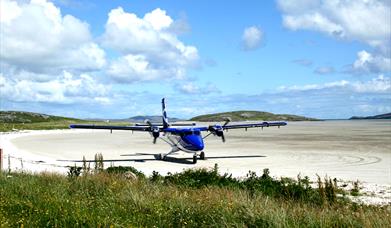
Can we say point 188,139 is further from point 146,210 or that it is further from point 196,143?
point 146,210

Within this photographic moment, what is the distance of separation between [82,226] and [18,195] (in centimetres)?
428

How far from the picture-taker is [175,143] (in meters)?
34.0

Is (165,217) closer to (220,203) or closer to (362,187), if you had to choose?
(220,203)

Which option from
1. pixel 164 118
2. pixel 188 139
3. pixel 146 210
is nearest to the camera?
pixel 146 210

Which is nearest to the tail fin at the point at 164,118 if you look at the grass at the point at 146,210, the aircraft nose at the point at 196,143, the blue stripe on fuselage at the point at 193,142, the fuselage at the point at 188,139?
the fuselage at the point at 188,139

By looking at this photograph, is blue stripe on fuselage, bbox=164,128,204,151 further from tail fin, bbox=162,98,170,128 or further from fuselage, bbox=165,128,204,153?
tail fin, bbox=162,98,170,128

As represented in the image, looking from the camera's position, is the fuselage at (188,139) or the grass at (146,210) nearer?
the grass at (146,210)

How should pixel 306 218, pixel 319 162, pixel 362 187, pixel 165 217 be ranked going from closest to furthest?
pixel 306 218 < pixel 165 217 < pixel 362 187 < pixel 319 162

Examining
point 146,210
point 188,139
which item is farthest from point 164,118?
point 146,210

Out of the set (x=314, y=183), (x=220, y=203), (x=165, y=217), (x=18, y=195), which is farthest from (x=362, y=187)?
(x=18, y=195)

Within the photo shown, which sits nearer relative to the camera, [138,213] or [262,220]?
[262,220]

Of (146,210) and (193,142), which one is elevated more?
(193,142)

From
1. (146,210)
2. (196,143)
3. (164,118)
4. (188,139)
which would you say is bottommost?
(146,210)

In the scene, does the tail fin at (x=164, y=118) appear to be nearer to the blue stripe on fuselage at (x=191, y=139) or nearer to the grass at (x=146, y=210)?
the blue stripe on fuselage at (x=191, y=139)
